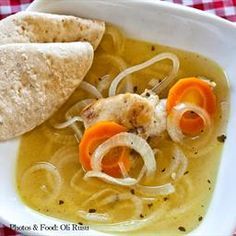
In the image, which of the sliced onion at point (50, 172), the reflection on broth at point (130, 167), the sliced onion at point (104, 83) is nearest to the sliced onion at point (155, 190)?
the reflection on broth at point (130, 167)

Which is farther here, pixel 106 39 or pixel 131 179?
pixel 106 39

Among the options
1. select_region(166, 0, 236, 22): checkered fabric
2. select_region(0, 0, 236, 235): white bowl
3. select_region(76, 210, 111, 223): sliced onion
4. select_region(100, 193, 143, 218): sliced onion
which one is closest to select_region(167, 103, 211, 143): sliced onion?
select_region(0, 0, 236, 235): white bowl

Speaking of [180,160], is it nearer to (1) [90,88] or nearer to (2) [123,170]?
(2) [123,170]

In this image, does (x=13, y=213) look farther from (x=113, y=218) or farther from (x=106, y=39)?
(x=106, y=39)

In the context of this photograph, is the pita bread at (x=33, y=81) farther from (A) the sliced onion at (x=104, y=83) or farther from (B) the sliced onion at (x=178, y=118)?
(B) the sliced onion at (x=178, y=118)

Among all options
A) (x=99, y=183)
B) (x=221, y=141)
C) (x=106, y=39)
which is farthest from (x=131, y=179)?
(x=106, y=39)

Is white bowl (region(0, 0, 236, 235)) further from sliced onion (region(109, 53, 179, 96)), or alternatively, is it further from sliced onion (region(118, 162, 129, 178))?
sliced onion (region(118, 162, 129, 178))

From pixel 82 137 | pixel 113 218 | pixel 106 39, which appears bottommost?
pixel 113 218
